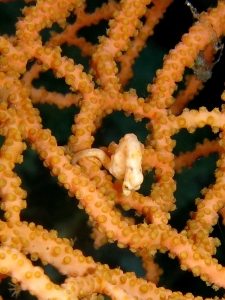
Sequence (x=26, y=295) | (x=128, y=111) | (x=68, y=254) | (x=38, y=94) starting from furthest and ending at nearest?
1. (x=38, y=94)
2. (x=26, y=295)
3. (x=128, y=111)
4. (x=68, y=254)

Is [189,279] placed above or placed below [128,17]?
below

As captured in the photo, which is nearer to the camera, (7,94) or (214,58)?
(7,94)

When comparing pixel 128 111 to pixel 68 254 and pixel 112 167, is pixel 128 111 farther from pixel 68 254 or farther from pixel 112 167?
pixel 68 254

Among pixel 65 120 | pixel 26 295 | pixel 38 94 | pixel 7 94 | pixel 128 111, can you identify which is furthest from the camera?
pixel 65 120

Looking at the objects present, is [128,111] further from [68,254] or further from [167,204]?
[68,254]

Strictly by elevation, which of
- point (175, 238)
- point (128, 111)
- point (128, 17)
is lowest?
point (175, 238)

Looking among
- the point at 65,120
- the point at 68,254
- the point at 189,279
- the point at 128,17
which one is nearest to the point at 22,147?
the point at 68,254
